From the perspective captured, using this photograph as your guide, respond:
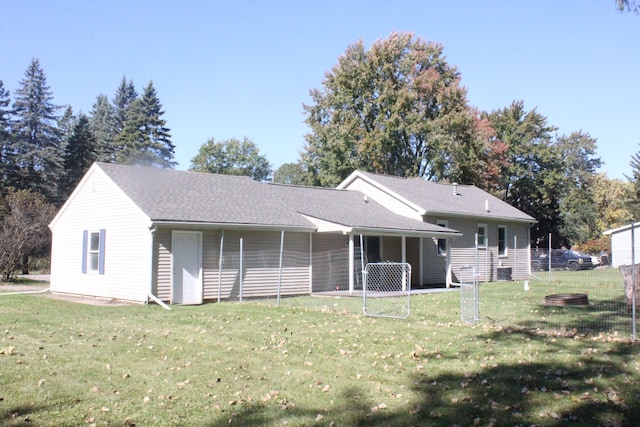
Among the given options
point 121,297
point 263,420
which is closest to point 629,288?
point 263,420

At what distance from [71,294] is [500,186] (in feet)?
120

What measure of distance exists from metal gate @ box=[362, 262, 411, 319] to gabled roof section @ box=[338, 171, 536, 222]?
3.77m

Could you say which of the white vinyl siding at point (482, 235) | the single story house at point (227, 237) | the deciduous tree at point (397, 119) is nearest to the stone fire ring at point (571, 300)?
the single story house at point (227, 237)

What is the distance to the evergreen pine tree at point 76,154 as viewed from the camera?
49219mm

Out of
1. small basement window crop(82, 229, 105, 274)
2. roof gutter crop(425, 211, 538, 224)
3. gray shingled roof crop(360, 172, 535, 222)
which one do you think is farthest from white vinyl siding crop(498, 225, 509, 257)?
small basement window crop(82, 229, 105, 274)

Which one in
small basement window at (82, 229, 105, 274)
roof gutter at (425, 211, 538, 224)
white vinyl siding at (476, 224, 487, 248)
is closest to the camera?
small basement window at (82, 229, 105, 274)

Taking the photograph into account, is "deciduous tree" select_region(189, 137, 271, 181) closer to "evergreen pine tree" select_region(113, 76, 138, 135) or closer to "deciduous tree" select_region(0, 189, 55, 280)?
"evergreen pine tree" select_region(113, 76, 138, 135)

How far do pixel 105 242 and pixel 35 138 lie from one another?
3767 cm

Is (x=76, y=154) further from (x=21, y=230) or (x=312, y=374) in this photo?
(x=312, y=374)

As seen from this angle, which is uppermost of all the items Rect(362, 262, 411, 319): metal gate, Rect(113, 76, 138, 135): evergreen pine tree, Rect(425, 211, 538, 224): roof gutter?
Rect(113, 76, 138, 135): evergreen pine tree

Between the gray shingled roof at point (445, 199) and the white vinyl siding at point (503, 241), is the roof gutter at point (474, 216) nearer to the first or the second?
the gray shingled roof at point (445, 199)

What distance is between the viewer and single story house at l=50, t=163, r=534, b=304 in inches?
651

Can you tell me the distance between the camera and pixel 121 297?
55.8ft

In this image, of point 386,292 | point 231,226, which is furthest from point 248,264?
point 386,292
